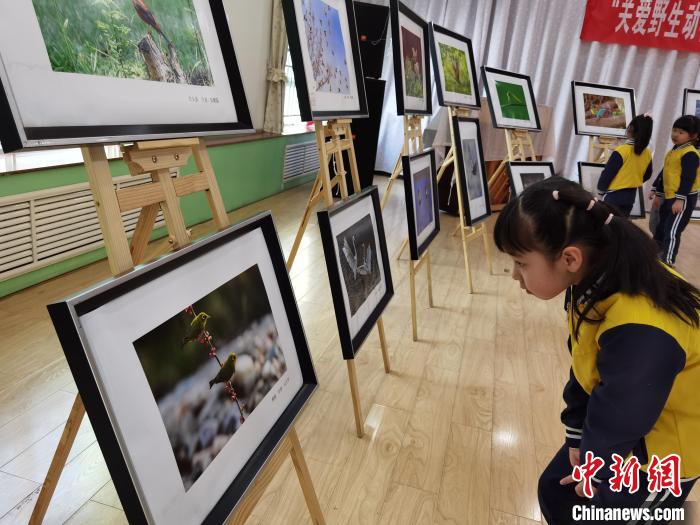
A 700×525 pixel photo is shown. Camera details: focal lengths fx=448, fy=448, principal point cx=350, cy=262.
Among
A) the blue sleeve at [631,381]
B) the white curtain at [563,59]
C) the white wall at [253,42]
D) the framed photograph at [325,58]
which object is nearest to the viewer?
the blue sleeve at [631,381]

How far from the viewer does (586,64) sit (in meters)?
5.27

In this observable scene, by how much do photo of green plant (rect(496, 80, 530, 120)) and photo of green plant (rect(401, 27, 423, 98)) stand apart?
1.31 meters

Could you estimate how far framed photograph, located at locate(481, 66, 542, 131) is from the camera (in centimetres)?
318

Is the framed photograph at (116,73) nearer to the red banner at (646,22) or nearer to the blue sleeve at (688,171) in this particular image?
the blue sleeve at (688,171)

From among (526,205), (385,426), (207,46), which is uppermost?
(207,46)

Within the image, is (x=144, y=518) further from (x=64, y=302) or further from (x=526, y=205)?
(x=526, y=205)

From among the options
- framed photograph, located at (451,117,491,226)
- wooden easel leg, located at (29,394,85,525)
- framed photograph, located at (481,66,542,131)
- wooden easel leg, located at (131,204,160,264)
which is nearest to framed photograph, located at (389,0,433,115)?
framed photograph, located at (451,117,491,226)

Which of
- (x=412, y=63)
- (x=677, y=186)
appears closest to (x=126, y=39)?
(x=412, y=63)

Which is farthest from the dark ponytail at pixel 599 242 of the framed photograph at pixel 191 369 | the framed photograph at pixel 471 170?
the framed photograph at pixel 471 170

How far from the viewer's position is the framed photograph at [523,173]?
9.52ft

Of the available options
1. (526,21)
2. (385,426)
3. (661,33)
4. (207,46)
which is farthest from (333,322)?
(661,33)

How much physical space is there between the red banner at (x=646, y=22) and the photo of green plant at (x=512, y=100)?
95.8 inches

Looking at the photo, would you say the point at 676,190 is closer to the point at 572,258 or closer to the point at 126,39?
the point at 572,258

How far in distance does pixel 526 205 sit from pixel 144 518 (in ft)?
2.63
